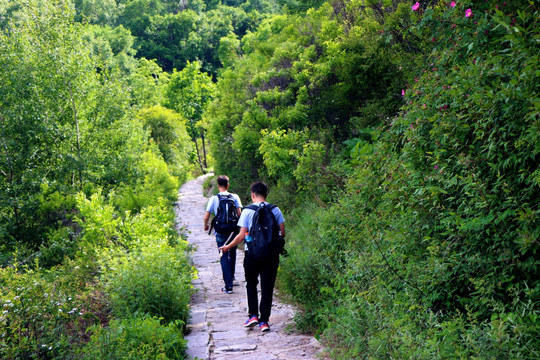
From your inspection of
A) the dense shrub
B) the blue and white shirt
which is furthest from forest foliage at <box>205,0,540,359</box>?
the blue and white shirt

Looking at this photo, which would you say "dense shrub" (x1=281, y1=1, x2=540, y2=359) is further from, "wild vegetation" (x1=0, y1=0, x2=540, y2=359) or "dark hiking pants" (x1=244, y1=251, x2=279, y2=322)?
"dark hiking pants" (x1=244, y1=251, x2=279, y2=322)

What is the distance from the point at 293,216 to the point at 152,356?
6.79m

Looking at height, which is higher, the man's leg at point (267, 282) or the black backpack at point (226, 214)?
the black backpack at point (226, 214)

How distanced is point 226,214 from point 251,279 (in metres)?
1.85

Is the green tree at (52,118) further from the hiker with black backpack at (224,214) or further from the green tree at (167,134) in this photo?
the green tree at (167,134)

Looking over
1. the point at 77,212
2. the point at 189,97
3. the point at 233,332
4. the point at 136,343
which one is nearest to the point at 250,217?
the point at 233,332

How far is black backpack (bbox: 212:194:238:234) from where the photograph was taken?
744 centimetres

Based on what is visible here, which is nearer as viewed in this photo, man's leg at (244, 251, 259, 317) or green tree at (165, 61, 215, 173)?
man's leg at (244, 251, 259, 317)

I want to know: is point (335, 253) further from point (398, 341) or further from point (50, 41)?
point (50, 41)

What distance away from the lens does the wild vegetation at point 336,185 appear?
353 cm

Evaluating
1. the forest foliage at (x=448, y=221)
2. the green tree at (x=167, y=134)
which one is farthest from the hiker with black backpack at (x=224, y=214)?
the green tree at (x=167, y=134)

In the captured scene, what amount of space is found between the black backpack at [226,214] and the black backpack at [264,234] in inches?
73.4

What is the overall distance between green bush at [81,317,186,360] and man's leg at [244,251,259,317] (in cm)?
122

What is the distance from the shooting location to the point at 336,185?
30.8 feet
